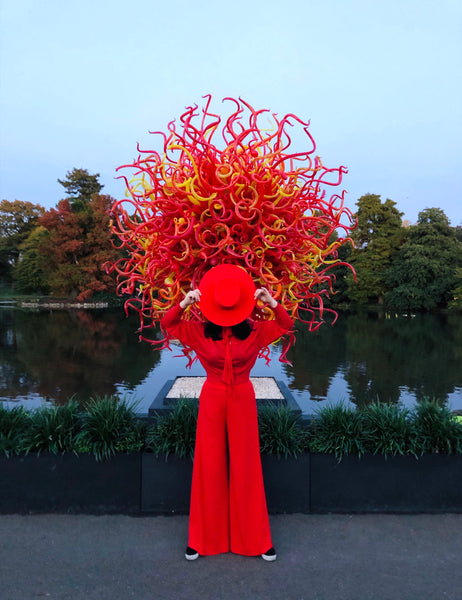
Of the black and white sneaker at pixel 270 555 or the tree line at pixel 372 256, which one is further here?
the tree line at pixel 372 256

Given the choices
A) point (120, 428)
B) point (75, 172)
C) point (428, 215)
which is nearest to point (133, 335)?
point (120, 428)

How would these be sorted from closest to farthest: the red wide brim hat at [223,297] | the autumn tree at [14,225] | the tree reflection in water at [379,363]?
the red wide brim hat at [223,297], the tree reflection in water at [379,363], the autumn tree at [14,225]

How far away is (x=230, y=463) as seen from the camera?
2836 mm

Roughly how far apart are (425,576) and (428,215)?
117ft

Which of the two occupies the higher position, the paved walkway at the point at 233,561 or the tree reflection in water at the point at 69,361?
the paved walkway at the point at 233,561

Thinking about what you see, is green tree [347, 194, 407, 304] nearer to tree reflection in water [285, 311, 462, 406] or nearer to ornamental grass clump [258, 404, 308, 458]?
tree reflection in water [285, 311, 462, 406]

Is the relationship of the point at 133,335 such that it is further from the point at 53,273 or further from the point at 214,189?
the point at 53,273

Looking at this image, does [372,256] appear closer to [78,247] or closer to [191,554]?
[78,247]

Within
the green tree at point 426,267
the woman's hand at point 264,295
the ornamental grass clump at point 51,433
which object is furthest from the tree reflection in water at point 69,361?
the green tree at point 426,267

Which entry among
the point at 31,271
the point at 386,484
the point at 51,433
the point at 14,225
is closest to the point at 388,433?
the point at 386,484

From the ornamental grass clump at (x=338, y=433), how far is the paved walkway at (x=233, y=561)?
502 mm

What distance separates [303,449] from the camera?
335 centimetres

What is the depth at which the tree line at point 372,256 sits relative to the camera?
106 ft

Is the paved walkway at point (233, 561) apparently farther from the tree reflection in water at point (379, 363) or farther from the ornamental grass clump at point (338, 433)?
the tree reflection in water at point (379, 363)
